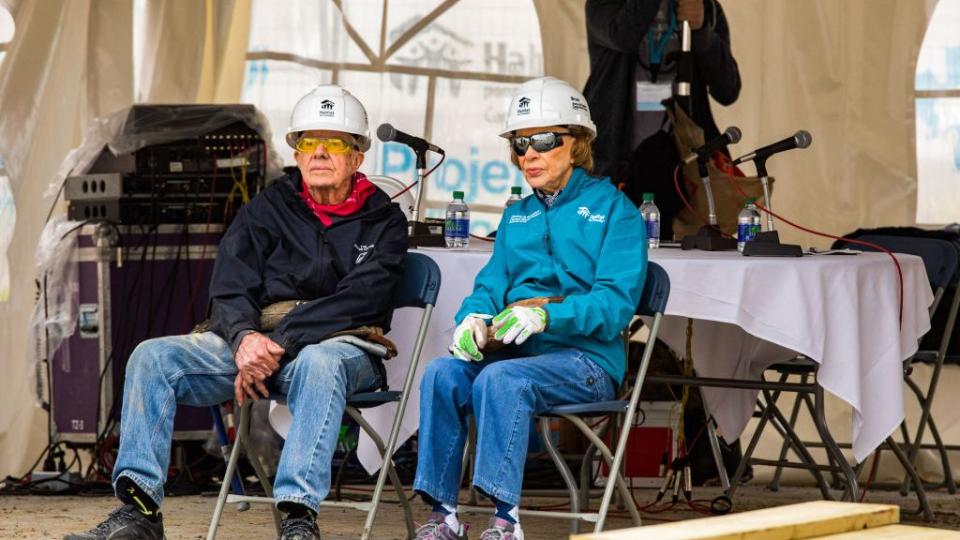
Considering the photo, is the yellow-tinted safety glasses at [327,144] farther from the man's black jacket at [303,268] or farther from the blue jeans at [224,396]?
the blue jeans at [224,396]

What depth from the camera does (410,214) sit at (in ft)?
17.8

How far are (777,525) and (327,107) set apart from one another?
210 cm

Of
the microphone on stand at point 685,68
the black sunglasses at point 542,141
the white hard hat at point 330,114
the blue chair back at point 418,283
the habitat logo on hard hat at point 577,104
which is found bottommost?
the blue chair back at point 418,283

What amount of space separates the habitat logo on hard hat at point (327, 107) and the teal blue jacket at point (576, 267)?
0.56 meters

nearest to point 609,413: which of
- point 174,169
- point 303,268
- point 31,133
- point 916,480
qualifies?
point 303,268

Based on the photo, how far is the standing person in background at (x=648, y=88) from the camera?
540 centimetres

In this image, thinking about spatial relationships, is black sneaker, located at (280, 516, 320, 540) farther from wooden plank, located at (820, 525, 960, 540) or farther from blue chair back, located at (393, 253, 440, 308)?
wooden plank, located at (820, 525, 960, 540)

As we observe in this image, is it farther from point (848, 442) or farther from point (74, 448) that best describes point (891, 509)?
point (74, 448)

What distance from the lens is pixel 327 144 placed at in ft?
13.9

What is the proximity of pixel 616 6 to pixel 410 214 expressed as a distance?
101cm

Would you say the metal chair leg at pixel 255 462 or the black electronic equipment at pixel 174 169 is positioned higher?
the black electronic equipment at pixel 174 169

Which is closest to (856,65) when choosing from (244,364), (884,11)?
(884,11)

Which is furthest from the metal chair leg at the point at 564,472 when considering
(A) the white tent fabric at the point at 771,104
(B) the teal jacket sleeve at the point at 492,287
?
(A) the white tent fabric at the point at 771,104

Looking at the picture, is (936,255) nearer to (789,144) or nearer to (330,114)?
(789,144)
